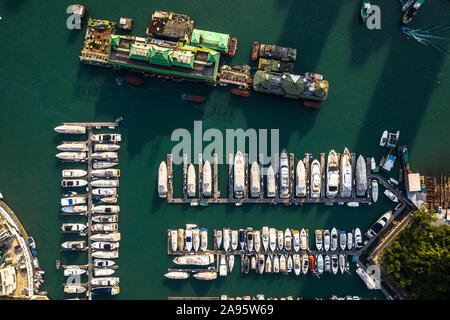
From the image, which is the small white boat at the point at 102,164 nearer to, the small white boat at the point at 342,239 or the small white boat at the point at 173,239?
the small white boat at the point at 173,239

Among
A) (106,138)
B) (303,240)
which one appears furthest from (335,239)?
(106,138)

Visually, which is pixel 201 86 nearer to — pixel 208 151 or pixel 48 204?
pixel 208 151

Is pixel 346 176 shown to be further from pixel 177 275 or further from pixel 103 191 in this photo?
pixel 103 191

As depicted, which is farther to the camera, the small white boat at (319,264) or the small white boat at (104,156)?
the small white boat at (319,264)

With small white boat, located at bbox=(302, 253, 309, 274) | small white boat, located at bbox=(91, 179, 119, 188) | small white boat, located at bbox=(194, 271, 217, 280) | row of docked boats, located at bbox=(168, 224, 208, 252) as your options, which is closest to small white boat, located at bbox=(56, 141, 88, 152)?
small white boat, located at bbox=(91, 179, 119, 188)

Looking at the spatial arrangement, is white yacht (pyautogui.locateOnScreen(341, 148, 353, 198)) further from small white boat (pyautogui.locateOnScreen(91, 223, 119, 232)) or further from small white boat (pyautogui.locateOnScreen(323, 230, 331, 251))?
small white boat (pyautogui.locateOnScreen(91, 223, 119, 232))

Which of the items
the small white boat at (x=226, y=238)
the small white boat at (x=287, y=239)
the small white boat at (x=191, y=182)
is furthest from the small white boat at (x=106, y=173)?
the small white boat at (x=287, y=239)

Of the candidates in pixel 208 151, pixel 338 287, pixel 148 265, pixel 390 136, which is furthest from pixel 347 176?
pixel 148 265
